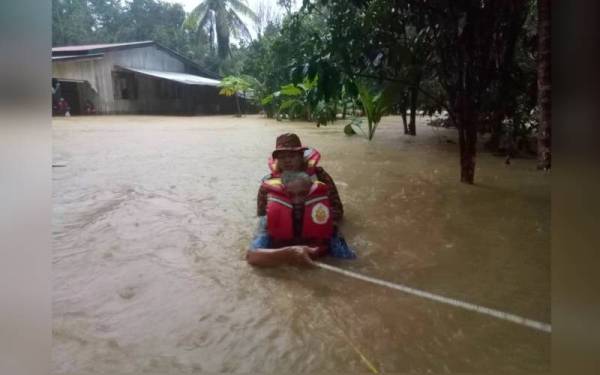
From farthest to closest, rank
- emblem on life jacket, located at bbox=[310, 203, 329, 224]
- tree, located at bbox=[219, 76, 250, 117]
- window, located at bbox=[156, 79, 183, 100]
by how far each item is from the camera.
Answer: window, located at bbox=[156, 79, 183, 100], tree, located at bbox=[219, 76, 250, 117], emblem on life jacket, located at bbox=[310, 203, 329, 224]

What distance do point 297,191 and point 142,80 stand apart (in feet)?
13.8

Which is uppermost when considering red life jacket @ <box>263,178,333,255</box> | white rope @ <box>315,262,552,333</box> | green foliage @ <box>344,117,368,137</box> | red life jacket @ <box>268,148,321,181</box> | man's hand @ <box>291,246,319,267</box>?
green foliage @ <box>344,117,368,137</box>

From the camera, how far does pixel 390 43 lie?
296 centimetres

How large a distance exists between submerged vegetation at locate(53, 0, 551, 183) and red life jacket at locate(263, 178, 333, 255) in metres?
0.72

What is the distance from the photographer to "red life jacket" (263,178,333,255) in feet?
5.78

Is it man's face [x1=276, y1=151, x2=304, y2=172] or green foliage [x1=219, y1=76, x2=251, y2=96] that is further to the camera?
green foliage [x1=219, y1=76, x2=251, y2=96]

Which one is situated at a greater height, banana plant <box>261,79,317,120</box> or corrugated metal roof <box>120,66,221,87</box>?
corrugated metal roof <box>120,66,221,87</box>

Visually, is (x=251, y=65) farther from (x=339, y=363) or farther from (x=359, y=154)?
(x=339, y=363)

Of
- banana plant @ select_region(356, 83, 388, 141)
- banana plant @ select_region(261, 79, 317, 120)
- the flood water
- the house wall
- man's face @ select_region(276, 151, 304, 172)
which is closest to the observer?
the flood water

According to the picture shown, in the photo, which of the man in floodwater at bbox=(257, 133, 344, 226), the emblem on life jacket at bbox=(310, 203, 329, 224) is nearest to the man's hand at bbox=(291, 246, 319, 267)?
the emblem on life jacket at bbox=(310, 203, 329, 224)

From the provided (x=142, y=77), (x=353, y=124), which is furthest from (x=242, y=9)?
(x=142, y=77)

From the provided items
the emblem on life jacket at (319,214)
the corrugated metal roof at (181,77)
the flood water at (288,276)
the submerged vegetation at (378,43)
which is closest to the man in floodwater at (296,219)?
the emblem on life jacket at (319,214)

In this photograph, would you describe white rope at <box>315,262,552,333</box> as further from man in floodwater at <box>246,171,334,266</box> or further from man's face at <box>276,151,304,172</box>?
man's face at <box>276,151,304,172</box>
